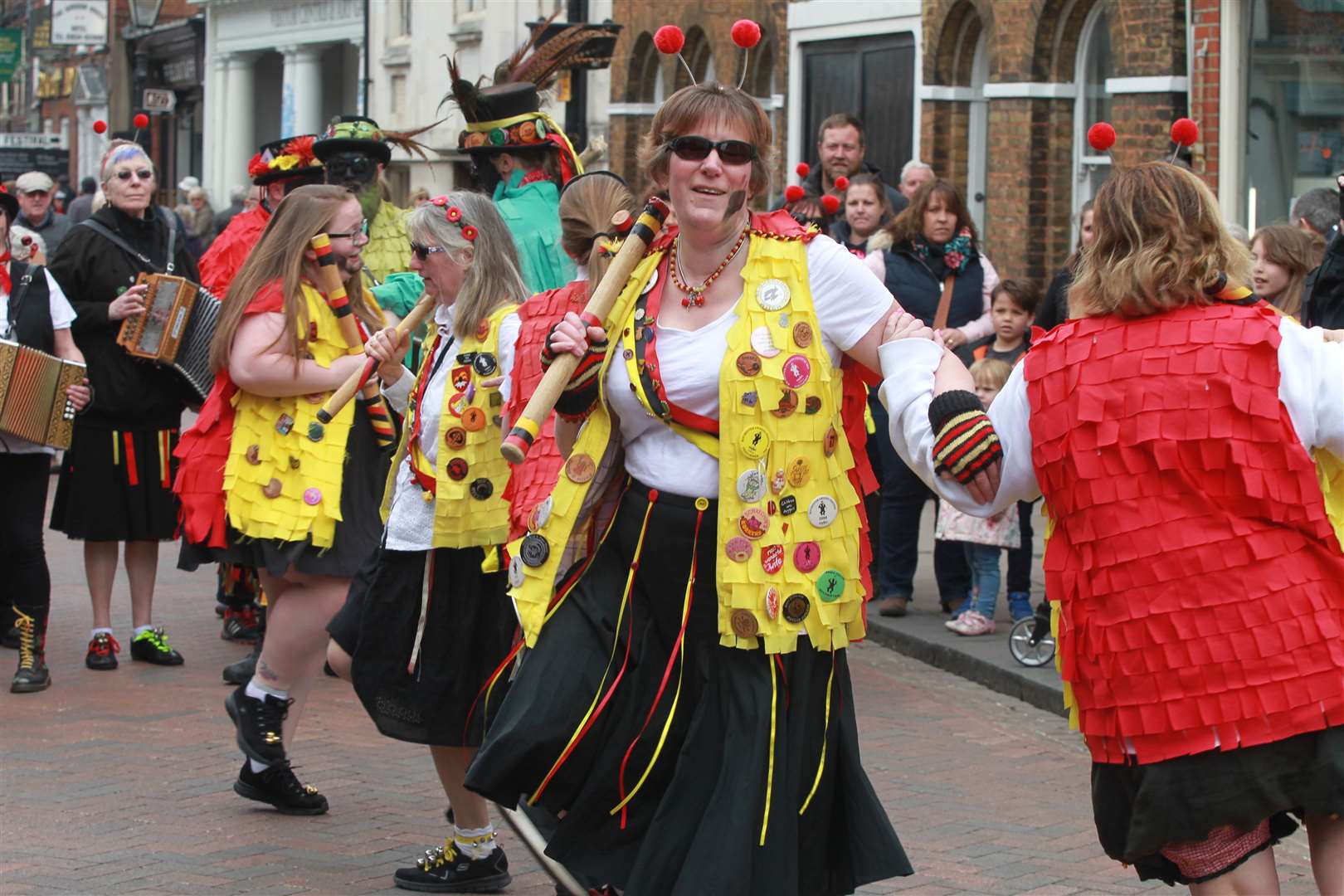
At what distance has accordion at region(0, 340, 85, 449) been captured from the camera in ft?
26.6

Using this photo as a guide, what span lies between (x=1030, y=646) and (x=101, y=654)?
154 inches

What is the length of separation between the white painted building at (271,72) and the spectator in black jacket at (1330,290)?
1059 inches

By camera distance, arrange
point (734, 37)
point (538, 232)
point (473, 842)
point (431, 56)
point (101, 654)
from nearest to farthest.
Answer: point (734, 37) → point (473, 842) → point (538, 232) → point (101, 654) → point (431, 56)

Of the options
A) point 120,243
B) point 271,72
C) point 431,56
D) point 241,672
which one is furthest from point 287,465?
point 271,72

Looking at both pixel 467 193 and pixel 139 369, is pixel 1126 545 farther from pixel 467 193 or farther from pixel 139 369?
pixel 139 369

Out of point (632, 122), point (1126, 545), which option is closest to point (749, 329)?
point (1126, 545)

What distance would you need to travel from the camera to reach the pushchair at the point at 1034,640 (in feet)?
27.6

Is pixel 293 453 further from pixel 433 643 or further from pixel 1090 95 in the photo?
pixel 1090 95

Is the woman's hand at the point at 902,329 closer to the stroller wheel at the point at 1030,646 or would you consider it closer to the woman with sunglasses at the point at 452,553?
the woman with sunglasses at the point at 452,553

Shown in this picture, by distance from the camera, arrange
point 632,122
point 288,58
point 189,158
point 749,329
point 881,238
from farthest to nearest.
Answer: point 189,158 → point 288,58 → point 632,122 → point 881,238 → point 749,329

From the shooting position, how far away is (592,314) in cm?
434

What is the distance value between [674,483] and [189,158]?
39722 mm

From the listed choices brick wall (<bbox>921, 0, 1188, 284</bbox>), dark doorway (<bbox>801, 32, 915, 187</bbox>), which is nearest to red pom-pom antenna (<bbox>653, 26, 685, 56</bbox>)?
brick wall (<bbox>921, 0, 1188, 284</bbox>)

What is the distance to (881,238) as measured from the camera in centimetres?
988
